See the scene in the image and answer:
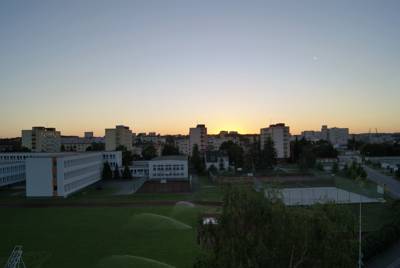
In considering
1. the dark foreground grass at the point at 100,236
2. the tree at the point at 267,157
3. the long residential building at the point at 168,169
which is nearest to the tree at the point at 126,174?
the long residential building at the point at 168,169

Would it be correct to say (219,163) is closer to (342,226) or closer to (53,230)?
(53,230)

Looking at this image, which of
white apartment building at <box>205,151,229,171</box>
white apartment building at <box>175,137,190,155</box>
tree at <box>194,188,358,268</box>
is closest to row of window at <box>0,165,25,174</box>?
white apartment building at <box>205,151,229,171</box>

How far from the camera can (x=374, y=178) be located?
47469 millimetres

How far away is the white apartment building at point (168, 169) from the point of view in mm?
53750

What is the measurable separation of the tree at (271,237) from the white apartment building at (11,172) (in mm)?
45149


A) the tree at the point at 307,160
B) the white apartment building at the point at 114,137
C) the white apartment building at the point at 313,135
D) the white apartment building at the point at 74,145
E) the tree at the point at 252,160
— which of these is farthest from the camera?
the white apartment building at the point at 313,135

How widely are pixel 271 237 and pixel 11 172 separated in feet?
159

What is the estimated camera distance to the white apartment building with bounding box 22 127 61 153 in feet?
277

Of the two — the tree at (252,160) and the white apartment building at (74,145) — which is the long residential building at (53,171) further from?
the white apartment building at (74,145)

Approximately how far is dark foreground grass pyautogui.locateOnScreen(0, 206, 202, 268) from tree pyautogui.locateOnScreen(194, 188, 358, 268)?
8.15 metres

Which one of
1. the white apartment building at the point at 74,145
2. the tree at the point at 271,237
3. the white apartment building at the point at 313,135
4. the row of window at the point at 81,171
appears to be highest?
the white apartment building at the point at 313,135

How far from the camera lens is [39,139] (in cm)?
8562

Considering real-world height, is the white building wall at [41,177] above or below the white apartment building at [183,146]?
below

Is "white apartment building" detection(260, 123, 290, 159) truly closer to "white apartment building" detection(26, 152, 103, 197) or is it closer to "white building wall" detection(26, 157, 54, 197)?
"white apartment building" detection(26, 152, 103, 197)
